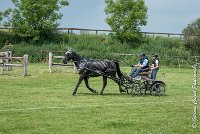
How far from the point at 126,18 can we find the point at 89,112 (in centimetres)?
4506

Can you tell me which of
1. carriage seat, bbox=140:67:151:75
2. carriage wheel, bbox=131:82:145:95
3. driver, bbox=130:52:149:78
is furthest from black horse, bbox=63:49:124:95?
carriage seat, bbox=140:67:151:75

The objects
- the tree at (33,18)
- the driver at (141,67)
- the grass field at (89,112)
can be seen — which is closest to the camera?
the grass field at (89,112)

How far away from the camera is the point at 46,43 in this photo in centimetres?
5441

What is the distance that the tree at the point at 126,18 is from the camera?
57125 mm

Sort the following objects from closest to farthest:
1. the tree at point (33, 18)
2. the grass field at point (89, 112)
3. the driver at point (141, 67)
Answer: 1. the grass field at point (89, 112)
2. the driver at point (141, 67)
3. the tree at point (33, 18)

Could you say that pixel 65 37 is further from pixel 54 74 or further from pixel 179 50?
pixel 54 74

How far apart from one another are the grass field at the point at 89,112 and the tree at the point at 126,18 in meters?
37.1

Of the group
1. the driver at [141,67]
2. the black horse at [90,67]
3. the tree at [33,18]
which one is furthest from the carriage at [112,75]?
the tree at [33,18]

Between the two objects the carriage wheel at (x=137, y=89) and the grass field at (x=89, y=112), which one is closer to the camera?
the grass field at (x=89, y=112)

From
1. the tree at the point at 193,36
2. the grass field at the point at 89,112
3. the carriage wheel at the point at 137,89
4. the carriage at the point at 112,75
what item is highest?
the tree at the point at 193,36

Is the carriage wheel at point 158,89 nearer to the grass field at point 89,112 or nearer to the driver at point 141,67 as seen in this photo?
the grass field at point 89,112

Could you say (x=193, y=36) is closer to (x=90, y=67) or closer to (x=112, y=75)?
(x=112, y=75)

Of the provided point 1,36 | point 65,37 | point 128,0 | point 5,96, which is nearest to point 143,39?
point 128,0

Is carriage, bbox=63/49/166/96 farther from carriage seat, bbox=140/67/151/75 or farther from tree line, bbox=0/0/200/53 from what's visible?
tree line, bbox=0/0/200/53
